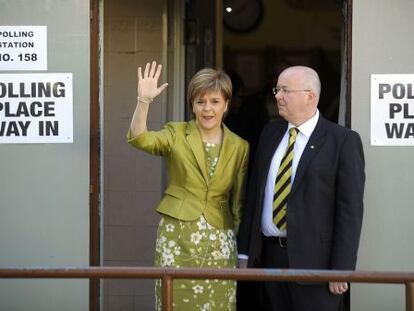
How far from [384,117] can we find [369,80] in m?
0.22

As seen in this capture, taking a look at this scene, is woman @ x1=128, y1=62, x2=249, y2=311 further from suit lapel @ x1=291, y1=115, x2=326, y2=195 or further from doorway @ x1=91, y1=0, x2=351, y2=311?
doorway @ x1=91, y1=0, x2=351, y2=311

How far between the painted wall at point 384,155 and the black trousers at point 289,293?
1.63ft

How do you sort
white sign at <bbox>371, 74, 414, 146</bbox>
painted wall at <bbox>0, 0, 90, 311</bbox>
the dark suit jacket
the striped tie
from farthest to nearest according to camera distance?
painted wall at <bbox>0, 0, 90, 311</bbox> → white sign at <bbox>371, 74, 414, 146</bbox> → the striped tie → the dark suit jacket

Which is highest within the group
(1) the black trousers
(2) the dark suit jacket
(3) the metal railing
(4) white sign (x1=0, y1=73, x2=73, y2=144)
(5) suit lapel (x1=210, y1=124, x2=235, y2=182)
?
(4) white sign (x1=0, y1=73, x2=73, y2=144)

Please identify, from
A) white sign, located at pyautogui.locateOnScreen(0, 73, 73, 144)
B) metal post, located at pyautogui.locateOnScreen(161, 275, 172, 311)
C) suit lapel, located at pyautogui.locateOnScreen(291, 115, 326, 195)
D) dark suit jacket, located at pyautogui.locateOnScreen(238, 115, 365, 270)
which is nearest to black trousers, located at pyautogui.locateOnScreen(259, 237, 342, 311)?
dark suit jacket, located at pyautogui.locateOnScreen(238, 115, 365, 270)

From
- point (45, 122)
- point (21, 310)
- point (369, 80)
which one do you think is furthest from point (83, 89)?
point (369, 80)

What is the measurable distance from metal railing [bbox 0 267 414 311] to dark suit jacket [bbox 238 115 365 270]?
62cm

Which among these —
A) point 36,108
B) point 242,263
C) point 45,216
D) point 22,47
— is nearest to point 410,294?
point 242,263

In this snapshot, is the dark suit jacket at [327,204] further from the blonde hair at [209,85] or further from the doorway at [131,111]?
the doorway at [131,111]

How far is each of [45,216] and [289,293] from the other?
1444 mm

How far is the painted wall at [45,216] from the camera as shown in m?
4.50

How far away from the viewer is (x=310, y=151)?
3998mm

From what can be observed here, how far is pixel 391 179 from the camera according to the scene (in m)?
4.40

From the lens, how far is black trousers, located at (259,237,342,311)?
3.99 meters
